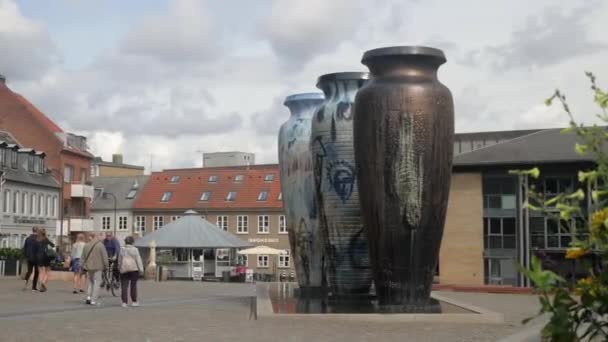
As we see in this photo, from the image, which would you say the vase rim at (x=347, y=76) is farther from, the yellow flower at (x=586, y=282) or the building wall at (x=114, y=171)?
the building wall at (x=114, y=171)

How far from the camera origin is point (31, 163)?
58438 mm

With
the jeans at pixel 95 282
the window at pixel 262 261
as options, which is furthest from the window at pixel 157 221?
the jeans at pixel 95 282

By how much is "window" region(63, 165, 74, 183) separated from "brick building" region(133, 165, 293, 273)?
1432cm

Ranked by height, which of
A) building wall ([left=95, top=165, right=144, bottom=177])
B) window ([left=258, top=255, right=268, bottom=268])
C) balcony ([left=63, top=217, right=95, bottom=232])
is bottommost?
window ([left=258, top=255, right=268, bottom=268])

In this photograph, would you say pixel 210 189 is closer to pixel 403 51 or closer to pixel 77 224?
pixel 77 224

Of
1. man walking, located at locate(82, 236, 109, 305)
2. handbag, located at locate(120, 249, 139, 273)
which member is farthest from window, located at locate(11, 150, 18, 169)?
handbag, located at locate(120, 249, 139, 273)

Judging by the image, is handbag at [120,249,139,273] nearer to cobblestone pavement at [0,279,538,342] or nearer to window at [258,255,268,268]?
cobblestone pavement at [0,279,538,342]

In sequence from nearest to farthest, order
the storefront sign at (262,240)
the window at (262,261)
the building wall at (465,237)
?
the building wall at (465,237)
the window at (262,261)
the storefront sign at (262,240)

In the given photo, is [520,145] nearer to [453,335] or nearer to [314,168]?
[314,168]

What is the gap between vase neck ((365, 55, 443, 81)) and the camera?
14.3 meters

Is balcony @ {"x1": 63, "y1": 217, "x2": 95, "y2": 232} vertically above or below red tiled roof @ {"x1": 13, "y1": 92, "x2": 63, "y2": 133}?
below

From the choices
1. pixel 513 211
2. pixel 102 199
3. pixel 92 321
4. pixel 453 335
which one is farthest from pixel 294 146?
pixel 102 199

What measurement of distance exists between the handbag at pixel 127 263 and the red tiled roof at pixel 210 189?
56276 mm

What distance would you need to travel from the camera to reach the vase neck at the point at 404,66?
14.3m
